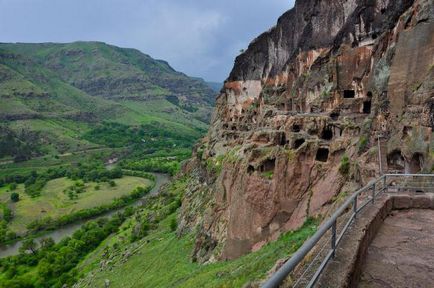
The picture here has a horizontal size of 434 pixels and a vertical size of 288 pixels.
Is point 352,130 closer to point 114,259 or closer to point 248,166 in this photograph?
point 248,166

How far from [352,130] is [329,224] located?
33.2 m

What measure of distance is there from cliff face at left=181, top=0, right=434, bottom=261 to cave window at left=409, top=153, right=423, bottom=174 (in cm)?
7

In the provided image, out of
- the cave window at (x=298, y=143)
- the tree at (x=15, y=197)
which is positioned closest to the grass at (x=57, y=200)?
the tree at (x=15, y=197)

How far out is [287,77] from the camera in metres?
80.2

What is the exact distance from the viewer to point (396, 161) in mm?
29359

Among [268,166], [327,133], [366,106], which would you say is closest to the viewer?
[268,166]

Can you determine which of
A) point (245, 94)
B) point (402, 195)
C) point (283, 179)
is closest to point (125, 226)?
point (245, 94)

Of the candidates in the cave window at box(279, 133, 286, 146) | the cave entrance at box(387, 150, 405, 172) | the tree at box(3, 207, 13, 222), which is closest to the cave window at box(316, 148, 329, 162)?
the cave window at box(279, 133, 286, 146)

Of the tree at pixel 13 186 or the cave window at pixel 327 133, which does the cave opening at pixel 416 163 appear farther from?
the tree at pixel 13 186

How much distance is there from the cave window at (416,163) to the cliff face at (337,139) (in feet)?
0.23

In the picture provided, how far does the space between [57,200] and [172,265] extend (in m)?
93.7

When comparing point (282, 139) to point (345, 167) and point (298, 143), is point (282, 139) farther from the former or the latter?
point (345, 167)

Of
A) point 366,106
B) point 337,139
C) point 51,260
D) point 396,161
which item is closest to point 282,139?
point 337,139

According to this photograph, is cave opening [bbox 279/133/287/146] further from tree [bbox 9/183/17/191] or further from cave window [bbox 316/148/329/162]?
tree [bbox 9/183/17/191]
